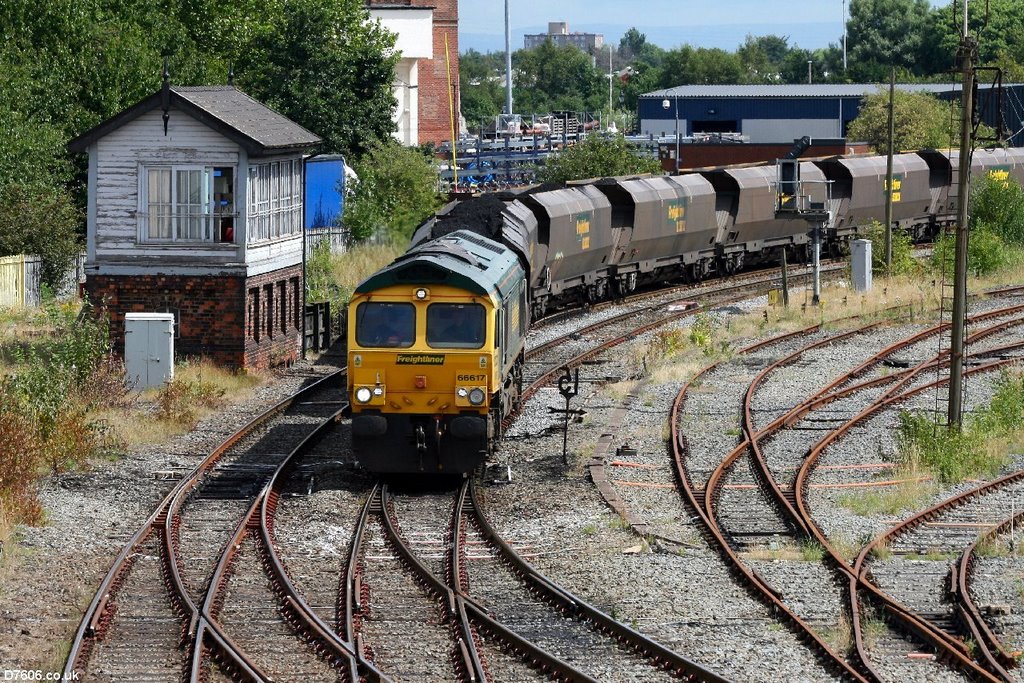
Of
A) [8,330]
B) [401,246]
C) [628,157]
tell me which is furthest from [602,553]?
[628,157]

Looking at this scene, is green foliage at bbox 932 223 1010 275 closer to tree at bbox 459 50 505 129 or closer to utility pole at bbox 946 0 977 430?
utility pole at bbox 946 0 977 430

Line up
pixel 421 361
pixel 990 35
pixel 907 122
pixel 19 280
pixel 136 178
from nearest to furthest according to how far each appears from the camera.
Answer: pixel 421 361
pixel 136 178
pixel 19 280
pixel 907 122
pixel 990 35

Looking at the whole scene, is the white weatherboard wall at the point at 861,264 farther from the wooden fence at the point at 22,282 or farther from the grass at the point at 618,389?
the wooden fence at the point at 22,282

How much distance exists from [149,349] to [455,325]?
28.3 feet

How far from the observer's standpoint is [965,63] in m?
19.2

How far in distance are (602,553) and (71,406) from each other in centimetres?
933

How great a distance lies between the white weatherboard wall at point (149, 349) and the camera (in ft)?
78.1

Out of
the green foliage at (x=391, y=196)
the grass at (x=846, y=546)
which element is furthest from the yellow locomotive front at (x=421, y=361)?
the green foliage at (x=391, y=196)

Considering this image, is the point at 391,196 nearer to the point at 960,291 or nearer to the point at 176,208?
the point at 176,208

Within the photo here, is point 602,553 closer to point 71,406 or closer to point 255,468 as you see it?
point 255,468

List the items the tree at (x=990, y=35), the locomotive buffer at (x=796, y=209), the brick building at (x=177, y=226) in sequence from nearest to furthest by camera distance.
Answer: the brick building at (x=177, y=226)
the locomotive buffer at (x=796, y=209)
the tree at (x=990, y=35)

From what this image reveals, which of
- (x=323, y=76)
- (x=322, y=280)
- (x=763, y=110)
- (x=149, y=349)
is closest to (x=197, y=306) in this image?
(x=149, y=349)

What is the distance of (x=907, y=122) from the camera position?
228 ft

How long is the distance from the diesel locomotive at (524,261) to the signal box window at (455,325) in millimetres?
16
